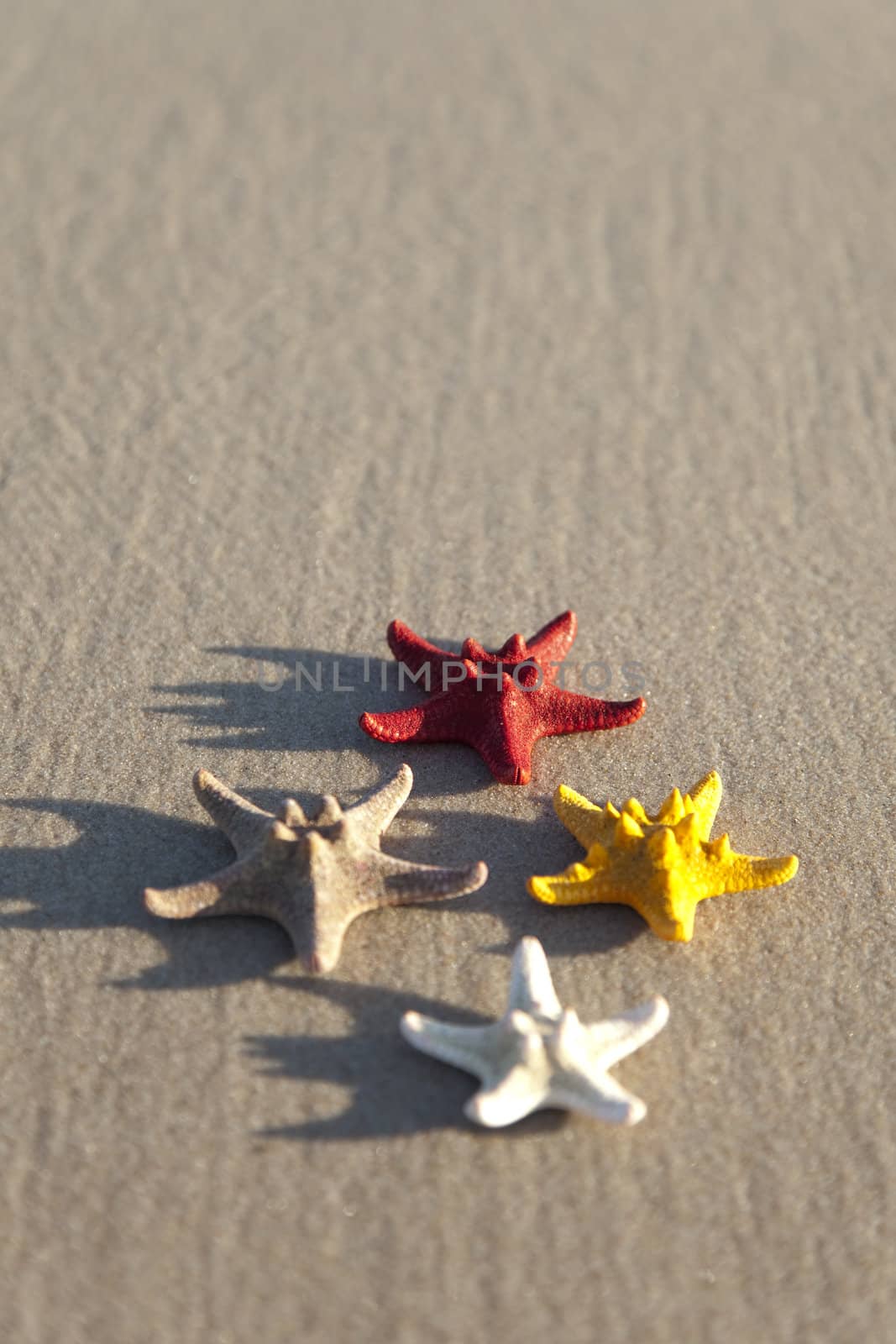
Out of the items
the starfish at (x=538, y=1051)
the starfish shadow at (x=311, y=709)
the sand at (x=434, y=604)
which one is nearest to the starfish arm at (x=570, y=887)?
the sand at (x=434, y=604)

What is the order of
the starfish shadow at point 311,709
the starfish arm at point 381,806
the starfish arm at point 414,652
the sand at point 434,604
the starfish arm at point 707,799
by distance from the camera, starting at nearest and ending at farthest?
the sand at point 434,604 < the starfish arm at point 381,806 < the starfish arm at point 707,799 < the starfish shadow at point 311,709 < the starfish arm at point 414,652

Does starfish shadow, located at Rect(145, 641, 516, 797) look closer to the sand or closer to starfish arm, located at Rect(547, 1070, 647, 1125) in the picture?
the sand

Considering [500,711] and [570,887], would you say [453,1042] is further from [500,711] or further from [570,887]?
[500,711]

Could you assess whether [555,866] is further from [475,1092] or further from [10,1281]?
[10,1281]

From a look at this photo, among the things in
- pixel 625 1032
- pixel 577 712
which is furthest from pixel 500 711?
pixel 625 1032

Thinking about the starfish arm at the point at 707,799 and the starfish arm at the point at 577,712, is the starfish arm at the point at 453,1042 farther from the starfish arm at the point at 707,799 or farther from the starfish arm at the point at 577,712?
the starfish arm at the point at 577,712

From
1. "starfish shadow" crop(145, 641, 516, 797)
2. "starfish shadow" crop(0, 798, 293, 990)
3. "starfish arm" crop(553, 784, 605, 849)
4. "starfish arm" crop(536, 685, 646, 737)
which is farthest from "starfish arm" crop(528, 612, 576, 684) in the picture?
"starfish shadow" crop(0, 798, 293, 990)
